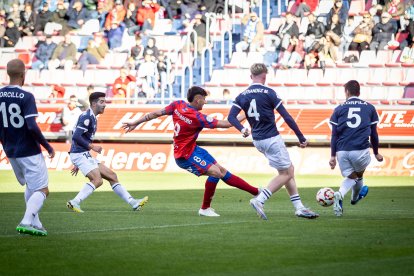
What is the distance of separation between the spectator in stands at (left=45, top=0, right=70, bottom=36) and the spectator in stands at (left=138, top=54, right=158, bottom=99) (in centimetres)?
620

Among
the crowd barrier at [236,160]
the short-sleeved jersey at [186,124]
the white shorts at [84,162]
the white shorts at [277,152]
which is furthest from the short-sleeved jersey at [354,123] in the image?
the crowd barrier at [236,160]

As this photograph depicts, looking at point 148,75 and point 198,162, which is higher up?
point 198,162

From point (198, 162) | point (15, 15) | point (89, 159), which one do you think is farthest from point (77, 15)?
point (198, 162)

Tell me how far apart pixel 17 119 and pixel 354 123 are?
19.0 feet

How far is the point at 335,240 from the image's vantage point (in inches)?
499

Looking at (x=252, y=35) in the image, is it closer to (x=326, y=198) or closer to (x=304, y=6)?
(x=304, y=6)

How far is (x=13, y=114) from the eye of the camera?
43.6 ft

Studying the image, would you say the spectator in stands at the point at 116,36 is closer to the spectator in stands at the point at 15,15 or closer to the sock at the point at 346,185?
the spectator in stands at the point at 15,15

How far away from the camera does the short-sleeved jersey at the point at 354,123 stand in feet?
54.4

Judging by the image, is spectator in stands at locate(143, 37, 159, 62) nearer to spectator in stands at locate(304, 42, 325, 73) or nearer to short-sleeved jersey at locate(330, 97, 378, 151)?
spectator in stands at locate(304, 42, 325, 73)

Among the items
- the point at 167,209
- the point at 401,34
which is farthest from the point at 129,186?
the point at 401,34

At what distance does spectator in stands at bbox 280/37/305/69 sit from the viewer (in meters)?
33.8

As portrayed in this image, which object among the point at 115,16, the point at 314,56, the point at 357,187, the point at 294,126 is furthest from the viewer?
the point at 115,16

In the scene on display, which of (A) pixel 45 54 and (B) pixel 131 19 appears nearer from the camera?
(B) pixel 131 19
